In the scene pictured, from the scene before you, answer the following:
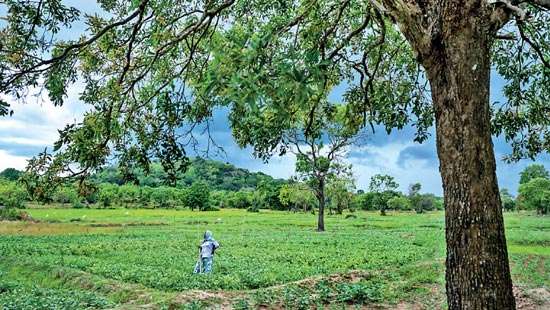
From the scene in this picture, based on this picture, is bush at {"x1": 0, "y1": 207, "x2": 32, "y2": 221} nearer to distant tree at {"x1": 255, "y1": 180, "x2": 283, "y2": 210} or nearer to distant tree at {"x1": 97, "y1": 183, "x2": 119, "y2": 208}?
distant tree at {"x1": 97, "y1": 183, "x2": 119, "y2": 208}

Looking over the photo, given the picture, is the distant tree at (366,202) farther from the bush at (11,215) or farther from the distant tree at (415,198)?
the bush at (11,215)

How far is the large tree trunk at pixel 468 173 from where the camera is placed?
14.5 feet

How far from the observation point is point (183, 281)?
15742mm

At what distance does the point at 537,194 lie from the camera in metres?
66.6

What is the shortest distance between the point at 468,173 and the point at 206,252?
13.6m

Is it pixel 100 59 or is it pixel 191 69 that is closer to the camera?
pixel 100 59

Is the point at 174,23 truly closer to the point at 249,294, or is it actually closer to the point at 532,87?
the point at 249,294

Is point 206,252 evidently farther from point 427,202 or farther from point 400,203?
point 427,202

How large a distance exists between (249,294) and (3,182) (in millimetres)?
69844

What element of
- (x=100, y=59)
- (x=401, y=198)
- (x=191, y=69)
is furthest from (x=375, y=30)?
(x=401, y=198)

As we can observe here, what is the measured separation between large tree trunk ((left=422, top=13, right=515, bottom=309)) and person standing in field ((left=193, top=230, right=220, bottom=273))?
12.9 meters

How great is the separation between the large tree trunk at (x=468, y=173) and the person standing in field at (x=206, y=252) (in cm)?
1295

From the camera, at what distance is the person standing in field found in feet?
55.7

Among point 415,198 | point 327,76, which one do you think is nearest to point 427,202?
point 415,198
